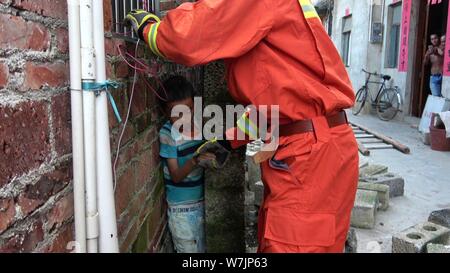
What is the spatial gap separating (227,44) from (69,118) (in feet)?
2.55

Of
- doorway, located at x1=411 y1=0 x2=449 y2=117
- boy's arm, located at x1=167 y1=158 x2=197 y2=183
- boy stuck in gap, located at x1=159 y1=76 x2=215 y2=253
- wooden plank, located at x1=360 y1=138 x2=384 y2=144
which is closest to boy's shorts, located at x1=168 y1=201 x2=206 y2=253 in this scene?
boy stuck in gap, located at x1=159 y1=76 x2=215 y2=253

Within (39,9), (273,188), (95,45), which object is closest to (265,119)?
(273,188)

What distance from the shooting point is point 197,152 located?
2369 millimetres

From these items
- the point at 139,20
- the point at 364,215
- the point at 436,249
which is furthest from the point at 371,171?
the point at 139,20

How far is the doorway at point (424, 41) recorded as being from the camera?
10344 mm

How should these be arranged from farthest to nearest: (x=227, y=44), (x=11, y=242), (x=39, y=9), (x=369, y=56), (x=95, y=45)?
1. (x=369, y=56)
2. (x=227, y=44)
3. (x=95, y=45)
4. (x=39, y=9)
5. (x=11, y=242)

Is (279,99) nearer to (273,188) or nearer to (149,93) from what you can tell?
(273,188)

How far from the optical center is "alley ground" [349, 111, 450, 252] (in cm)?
368

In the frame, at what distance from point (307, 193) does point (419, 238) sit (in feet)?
5.13

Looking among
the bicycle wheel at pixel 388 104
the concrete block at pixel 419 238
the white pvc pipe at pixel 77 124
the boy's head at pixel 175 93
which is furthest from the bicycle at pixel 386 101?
the white pvc pipe at pixel 77 124

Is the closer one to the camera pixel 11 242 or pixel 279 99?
pixel 11 242

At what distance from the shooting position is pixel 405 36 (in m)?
10.6

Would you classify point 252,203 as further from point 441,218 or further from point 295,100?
point 295,100

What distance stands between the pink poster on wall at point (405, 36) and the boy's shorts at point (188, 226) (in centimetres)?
938
